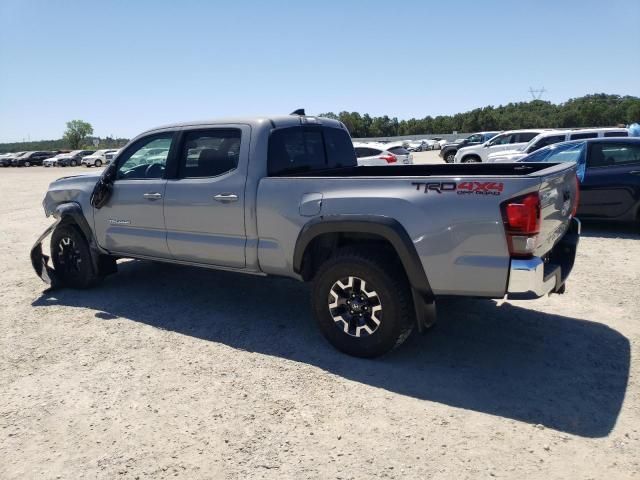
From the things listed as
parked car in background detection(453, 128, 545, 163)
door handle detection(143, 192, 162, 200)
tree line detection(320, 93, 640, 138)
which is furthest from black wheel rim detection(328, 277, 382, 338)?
tree line detection(320, 93, 640, 138)

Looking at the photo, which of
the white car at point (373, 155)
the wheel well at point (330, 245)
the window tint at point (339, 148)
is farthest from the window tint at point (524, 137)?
the wheel well at point (330, 245)

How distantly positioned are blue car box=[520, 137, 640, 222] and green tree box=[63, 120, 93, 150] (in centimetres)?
12330

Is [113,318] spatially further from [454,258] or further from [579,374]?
[579,374]

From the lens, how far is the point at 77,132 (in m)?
118

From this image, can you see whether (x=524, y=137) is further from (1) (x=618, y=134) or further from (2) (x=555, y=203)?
(2) (x=555, y=203)

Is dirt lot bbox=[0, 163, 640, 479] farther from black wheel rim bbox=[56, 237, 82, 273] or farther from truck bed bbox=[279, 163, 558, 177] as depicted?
truck bed bbox=[279, 163, 558, 177]

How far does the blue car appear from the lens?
8.38 metres

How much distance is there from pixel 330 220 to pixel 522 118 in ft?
340

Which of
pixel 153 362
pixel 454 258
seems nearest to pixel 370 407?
pixel 454 258

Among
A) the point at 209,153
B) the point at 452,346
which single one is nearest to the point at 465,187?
the point at 452,346

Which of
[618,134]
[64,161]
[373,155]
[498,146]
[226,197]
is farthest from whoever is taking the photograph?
[64,161]

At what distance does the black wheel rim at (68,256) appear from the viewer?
6176mm

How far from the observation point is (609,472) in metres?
2.71

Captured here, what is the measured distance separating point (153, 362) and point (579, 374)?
3.32 meters
